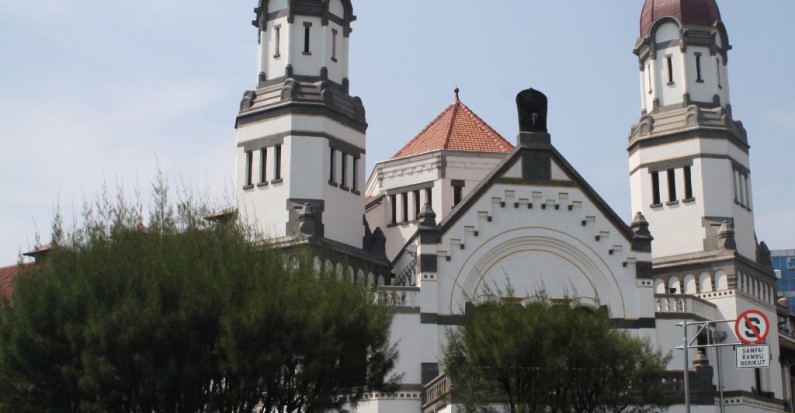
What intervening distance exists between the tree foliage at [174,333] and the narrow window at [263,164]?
1671cm

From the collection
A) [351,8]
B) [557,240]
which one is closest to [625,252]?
[557,240]

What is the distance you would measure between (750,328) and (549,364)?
299 inches

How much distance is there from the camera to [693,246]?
173 ft

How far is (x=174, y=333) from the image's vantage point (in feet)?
100.0

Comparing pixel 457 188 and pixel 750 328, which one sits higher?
pixel 457 188

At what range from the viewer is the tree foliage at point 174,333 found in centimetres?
3020

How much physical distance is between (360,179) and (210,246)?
743 inches

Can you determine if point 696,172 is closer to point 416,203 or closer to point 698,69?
point 698,69

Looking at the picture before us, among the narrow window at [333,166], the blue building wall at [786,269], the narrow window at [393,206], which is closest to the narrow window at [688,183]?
the narrow window at [393,206]

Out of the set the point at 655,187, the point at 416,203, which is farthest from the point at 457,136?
the point at 655,187

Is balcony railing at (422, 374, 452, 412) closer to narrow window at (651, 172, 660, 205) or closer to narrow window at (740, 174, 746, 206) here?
narrow window at (651, 172, 660, 205)

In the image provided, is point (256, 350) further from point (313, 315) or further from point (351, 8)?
point (351, 8)

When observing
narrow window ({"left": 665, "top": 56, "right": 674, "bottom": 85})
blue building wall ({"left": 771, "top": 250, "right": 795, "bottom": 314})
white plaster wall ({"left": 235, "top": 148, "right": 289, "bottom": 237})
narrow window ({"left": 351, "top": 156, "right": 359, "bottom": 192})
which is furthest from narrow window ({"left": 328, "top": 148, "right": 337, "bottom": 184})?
blue building wall ({"left": 771, "top": 250, "right": 795, "bottom": 314})

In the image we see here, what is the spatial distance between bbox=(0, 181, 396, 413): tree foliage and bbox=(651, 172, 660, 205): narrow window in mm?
25051
